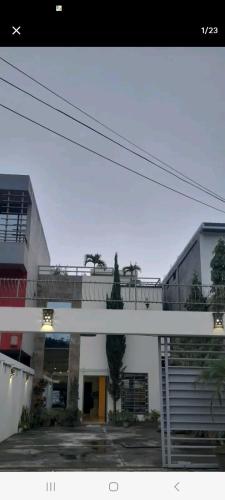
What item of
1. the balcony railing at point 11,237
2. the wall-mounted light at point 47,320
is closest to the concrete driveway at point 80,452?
the wall-mounted light at point 47,320

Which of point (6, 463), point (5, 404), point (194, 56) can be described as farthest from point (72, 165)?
point (5, 404)

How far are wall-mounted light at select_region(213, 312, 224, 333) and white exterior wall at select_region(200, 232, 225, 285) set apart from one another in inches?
452

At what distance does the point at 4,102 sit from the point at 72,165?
1037mm

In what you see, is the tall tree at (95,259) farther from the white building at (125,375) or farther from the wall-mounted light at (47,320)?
the wall-mounted light at (47,320)

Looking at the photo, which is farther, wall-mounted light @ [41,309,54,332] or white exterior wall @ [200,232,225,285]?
white exterior wall @ [200,232,225,285]

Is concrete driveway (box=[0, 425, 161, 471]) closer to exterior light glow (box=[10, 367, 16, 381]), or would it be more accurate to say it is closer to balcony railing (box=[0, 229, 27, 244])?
exterior light glow (box=[10, 367, 16, 381])

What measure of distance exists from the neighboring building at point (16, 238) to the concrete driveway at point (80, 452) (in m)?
3.75

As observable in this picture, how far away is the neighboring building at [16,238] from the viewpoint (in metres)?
15.8

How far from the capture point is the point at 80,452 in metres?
9.18

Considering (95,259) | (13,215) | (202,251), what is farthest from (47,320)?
(95,259)

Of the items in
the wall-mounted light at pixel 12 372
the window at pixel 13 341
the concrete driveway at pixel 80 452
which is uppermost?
the window at pixel 13 341

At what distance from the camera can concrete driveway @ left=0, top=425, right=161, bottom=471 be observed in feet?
24.2
